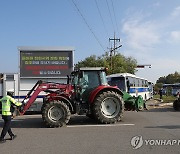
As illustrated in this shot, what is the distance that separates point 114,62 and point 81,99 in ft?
160

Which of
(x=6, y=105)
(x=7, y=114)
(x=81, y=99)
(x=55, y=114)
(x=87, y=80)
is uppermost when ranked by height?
(x=87, y=80)

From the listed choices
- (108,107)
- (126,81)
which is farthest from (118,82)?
(108,107)

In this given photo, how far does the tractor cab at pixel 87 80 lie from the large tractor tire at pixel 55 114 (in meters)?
1.36

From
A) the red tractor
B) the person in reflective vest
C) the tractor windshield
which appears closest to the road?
the person in reflective vest

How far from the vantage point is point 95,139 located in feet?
31.8

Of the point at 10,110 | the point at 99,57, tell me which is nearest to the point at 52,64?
the point at 10,110

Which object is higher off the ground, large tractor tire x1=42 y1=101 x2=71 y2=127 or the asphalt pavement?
large tractor tire x1=42 y1=101 x2=71 y2=127

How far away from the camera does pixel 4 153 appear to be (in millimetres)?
8086

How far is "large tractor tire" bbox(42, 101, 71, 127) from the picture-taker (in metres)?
12.6

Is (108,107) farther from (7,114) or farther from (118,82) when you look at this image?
(118,82)

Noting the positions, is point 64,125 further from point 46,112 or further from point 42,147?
point 42,147

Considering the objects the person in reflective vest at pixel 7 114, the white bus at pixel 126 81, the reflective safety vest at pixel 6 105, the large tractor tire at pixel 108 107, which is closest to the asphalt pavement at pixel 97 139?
the person in reflective vest at pixel 7 114

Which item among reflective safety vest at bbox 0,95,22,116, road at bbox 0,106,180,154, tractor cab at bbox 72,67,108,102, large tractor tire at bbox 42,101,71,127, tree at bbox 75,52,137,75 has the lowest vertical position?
road at bbox 0,106,180,154

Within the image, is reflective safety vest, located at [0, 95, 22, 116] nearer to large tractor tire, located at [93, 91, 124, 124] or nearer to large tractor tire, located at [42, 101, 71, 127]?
large tractor tire, located at [42, 101, 71, 127]
